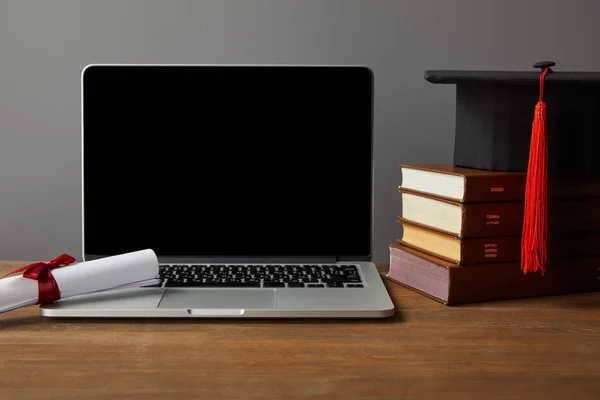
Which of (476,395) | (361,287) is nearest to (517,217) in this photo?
(361,287)

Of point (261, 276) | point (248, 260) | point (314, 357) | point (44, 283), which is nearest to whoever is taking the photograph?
point (314, 357)

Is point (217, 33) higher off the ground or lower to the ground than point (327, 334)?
higher

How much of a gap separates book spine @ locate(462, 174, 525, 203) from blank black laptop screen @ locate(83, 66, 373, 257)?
0.23 meters

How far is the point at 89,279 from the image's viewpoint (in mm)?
861

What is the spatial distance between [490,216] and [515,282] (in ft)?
0.35

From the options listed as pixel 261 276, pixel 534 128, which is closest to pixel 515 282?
pixel 534 128

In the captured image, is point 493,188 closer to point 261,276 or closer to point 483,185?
point 483,185

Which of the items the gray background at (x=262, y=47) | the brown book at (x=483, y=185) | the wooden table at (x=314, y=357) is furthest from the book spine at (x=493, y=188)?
the gray background at (x=262, y=47)

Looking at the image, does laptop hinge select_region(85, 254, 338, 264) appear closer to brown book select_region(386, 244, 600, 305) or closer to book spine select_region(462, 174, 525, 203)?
brown book select_region(386, 244, 600, 305)

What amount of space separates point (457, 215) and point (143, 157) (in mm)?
507

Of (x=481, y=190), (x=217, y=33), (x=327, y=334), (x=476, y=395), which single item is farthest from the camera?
(x=217, y=33)

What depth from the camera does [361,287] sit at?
92 cm

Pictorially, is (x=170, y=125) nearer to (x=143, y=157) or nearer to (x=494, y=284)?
(x=143, y=157)

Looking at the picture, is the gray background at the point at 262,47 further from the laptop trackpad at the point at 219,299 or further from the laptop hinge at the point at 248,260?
the laptop trackpad at the point at 219,299
